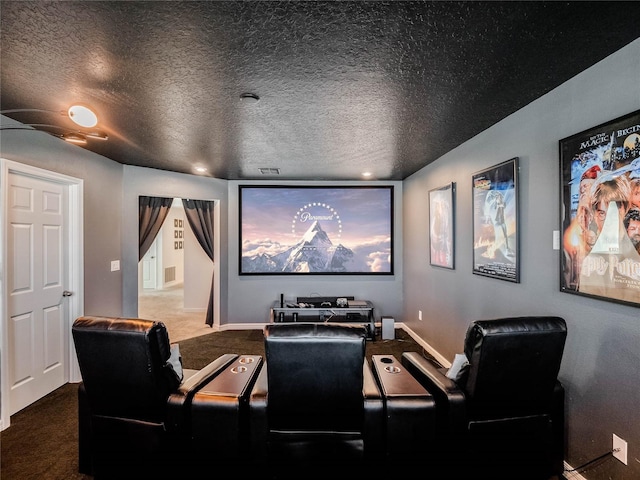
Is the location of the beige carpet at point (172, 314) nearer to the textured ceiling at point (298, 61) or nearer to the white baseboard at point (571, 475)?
the textured ceiling at point (298, 61)

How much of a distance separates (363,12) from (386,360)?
2.17m

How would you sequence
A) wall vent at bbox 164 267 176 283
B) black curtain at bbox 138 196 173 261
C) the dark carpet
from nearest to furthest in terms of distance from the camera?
the dark carpet, black curtain at bbox 138 196 173 261, wall vent at bbox 164 267 176 283

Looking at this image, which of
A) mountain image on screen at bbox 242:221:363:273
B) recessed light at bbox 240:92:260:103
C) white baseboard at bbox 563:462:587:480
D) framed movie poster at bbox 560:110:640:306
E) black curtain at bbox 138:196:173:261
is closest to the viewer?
framed movie poster at bbox 560:110:640:306

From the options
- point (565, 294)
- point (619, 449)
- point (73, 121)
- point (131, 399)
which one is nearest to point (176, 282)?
point (73, 121)

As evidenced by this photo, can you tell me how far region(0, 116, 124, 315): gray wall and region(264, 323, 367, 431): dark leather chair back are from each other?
2.87 metres

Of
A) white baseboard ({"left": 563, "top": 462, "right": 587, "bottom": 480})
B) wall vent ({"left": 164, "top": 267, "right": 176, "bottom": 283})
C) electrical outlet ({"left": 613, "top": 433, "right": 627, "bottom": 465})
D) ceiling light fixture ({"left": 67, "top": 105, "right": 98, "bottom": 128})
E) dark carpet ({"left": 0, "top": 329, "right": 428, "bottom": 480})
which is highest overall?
ceiling light fixture ({"left": 67, "top": 105, "right": 98, "bottom": 128})

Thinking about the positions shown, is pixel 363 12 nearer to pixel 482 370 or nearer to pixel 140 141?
pixel 482 370

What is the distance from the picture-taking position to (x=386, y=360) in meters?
2.38

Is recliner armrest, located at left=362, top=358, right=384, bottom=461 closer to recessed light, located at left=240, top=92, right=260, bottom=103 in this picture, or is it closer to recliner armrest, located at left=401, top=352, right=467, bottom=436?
recliner armrest, located at left=401, top=352, right=467, bottom=436

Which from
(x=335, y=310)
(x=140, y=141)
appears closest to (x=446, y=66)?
(x=140, y=141)

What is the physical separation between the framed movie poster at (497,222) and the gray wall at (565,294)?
7cm

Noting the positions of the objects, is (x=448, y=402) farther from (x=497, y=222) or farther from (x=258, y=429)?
(x=497, y=222)

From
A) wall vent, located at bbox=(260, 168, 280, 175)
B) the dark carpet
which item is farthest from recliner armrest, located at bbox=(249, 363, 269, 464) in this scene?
wall vent, located at bbox=(260, 168, 280, 175)

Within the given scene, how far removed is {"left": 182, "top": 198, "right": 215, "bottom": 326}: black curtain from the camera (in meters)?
5.38
